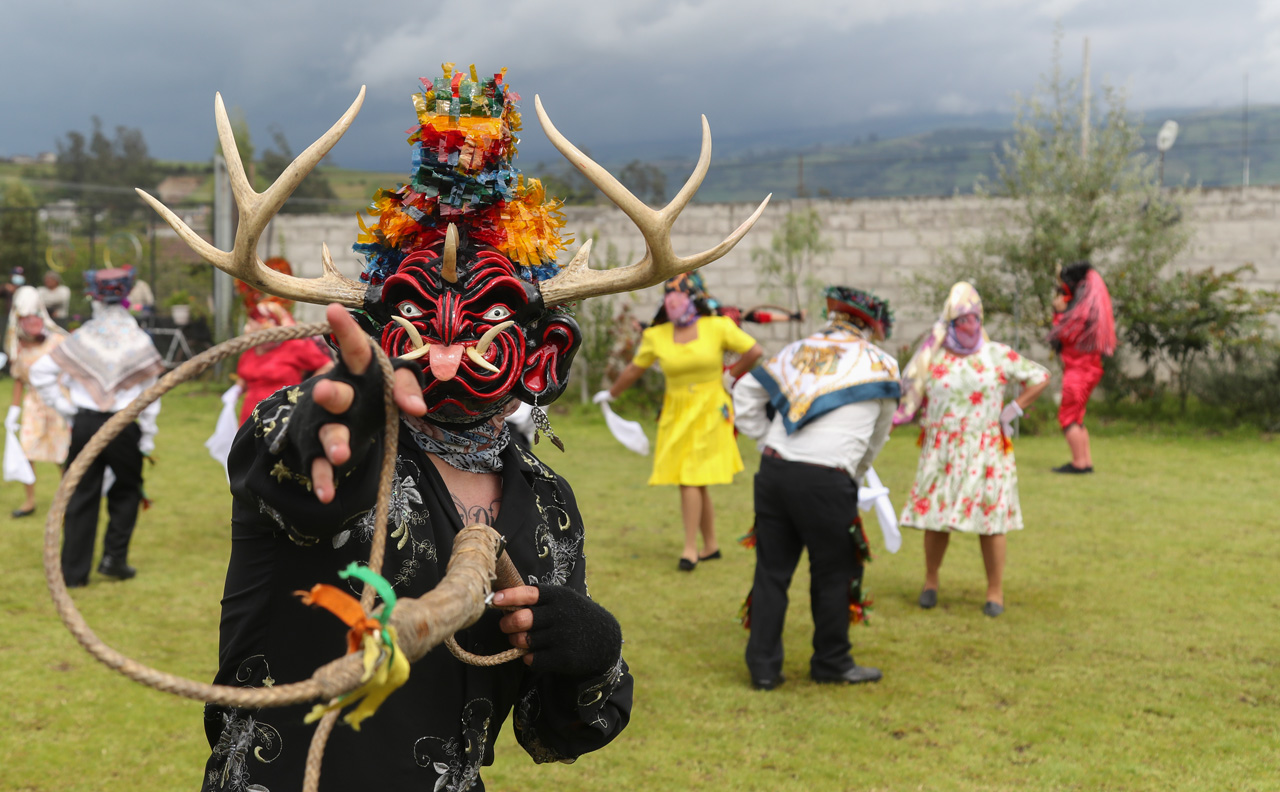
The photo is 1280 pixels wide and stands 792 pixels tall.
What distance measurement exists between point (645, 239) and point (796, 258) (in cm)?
1342

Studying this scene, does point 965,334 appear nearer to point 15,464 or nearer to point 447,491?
point 447,491

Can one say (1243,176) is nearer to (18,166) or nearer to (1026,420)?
(1026,420)

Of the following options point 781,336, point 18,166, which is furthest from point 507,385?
point 18,166

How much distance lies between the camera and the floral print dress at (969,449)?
6371 mm

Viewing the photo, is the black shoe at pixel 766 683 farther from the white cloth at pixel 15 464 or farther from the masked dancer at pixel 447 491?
the white cloth at pixel 15 464

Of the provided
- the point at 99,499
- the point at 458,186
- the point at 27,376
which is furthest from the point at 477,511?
the point at 27,376

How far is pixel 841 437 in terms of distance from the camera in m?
5.14

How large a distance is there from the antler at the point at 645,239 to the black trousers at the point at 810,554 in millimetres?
2885

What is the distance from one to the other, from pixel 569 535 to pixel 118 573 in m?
5.91

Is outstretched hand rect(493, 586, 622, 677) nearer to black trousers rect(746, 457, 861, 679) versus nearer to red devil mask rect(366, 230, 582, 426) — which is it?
red devil mask rect(366, 230, 582, 426)

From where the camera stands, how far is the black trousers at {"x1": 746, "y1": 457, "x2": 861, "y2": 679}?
5.15 m

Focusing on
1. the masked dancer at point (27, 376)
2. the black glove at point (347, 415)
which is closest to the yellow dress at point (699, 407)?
the masked dancer at point (27, 376)

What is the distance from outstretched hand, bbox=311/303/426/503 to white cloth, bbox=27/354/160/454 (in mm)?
5965

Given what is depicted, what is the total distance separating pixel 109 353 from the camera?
6898 mm
